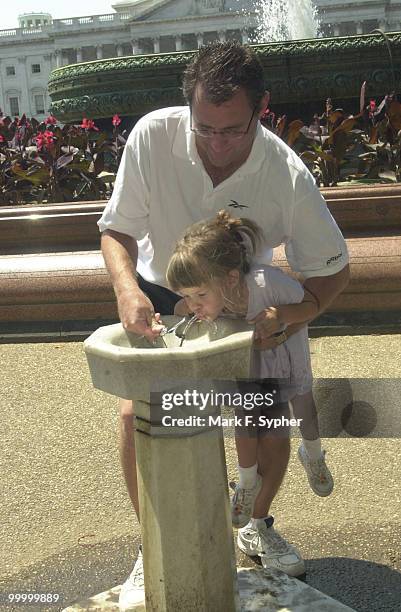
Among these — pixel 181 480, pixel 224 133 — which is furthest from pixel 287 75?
pixel 181 480

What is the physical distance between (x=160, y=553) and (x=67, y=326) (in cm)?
317

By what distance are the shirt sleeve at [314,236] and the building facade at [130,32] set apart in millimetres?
49999

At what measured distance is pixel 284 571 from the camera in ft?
8.20

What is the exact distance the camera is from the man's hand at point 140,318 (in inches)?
84.6

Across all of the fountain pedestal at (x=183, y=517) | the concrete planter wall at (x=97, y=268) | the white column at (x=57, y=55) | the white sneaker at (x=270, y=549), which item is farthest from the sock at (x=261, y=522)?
the white column at (x=57, y=55)

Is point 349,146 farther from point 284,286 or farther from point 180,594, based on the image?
point 180,594

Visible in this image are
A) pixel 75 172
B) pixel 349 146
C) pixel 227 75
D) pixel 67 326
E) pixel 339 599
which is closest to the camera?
pixel 227 75

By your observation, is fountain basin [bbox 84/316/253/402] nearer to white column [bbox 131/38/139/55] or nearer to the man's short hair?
the man's short hair

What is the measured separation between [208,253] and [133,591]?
90 centimetres

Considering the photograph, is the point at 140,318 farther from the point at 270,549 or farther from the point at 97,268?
the point at 97,268

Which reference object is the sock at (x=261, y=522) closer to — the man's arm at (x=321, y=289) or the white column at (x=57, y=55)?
the man's arm at (x=321, y=289)

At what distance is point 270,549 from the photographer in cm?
257

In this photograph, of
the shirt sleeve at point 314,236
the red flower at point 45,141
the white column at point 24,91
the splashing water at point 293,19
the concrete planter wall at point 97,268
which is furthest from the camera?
the white column at point 24,91

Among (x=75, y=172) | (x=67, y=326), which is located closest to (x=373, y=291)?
(x=67, y=326)
